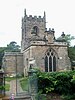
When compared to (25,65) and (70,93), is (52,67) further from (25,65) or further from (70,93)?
(70,93)

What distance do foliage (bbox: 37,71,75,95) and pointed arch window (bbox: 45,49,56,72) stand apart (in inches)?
687

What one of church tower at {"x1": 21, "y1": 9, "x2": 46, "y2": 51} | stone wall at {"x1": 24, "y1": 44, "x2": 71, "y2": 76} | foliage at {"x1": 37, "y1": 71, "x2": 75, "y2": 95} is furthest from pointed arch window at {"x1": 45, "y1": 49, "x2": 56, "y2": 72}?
foliage at {"x1": 37, "y1": 71, "x2": 75, "y2": 95}

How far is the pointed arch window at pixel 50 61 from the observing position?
3894 cm

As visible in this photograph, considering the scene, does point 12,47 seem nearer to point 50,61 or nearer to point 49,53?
point 49,53

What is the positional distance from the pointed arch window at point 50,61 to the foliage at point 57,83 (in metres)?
17.4

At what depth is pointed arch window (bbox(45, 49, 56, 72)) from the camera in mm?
38938

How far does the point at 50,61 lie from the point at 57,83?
59.6 ft

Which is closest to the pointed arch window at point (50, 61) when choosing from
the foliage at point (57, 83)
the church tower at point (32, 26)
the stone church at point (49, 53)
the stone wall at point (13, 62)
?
the stone church at point (49, 53)

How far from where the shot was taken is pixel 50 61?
39188 mm

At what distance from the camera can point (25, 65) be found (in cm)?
4338

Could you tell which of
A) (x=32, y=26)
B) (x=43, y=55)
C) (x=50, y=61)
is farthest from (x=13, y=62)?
(x=32, y=26)

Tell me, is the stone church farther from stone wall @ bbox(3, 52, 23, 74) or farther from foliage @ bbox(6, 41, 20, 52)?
foliage @ bbox(6, 41, 20, 52)

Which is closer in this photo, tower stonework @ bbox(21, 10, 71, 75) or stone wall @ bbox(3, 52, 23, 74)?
tower stonework @ bbox(21, 10, 71, 75)

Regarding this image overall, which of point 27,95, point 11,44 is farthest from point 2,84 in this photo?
point 11,44
